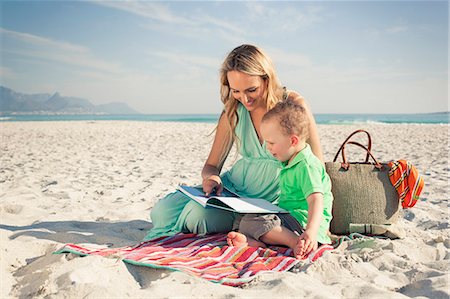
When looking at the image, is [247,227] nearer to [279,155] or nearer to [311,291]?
[279,155]

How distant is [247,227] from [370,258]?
0.76 m

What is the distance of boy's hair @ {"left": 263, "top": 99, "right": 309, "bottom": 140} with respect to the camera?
2.65 meters

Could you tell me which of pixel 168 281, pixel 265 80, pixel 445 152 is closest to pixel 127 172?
pixel 265 80

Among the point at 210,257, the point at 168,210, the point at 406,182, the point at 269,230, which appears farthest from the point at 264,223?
the point at 406,182

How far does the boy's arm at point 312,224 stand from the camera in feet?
8.14

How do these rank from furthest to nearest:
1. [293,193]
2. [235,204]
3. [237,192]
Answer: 1. [237,192]
2. [293,193]
3. [235,204]

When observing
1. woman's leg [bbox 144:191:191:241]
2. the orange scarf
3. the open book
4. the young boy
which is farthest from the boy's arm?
woman's leg [bbox 144:191:191:241]

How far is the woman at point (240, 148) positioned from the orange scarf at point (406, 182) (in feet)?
1.91

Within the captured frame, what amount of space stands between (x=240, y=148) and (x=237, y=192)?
348 millimetres

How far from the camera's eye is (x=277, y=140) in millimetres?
2701

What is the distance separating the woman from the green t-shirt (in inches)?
8.5

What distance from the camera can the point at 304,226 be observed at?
9.02 ft

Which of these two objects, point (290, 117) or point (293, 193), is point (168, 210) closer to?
point (293, 193)

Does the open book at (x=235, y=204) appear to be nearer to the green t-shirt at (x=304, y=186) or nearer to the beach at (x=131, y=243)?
the green t-shirt at (x=304, y=186)
